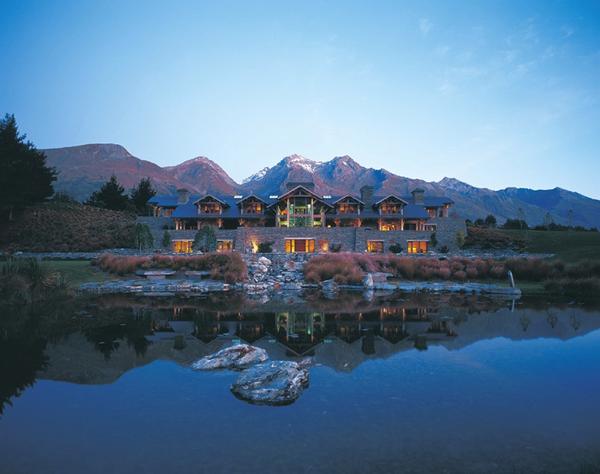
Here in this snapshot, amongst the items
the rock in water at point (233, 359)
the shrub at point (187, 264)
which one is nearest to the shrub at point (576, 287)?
the shrub at point (187, 264)

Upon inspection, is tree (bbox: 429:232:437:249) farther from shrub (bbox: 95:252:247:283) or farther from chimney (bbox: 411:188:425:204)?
shrub (bbox: 95:252:247:283)

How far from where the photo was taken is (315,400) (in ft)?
26.2

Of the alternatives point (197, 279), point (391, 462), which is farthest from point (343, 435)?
point (197, 279)

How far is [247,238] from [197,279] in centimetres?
1830

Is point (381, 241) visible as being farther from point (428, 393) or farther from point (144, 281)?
point (428, 393)

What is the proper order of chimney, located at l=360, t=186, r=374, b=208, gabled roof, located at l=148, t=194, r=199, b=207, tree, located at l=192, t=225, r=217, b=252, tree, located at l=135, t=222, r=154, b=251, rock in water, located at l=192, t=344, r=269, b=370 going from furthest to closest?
chimney, located at l=360, t=186, r=374, b=208 < gabled roof, located at l=148, t=194, r=199, b=207 < tree, located at l=192, t=225, r=217, b=252 < tree, located at l=135, t=222, r=154, b=251 < rock in water, located at l=192, t=344, r=269, b=370

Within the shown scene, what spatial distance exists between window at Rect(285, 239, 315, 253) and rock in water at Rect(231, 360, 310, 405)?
3854 centimetres

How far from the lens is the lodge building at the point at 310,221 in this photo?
47875mm

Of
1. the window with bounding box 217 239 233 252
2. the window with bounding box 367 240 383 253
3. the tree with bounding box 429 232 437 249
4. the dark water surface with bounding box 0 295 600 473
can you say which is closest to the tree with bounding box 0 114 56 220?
the window with bounding box 217 239 233 252

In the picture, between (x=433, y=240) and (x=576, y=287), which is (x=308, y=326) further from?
(x=433, y=240)

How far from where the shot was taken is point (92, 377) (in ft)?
31.0

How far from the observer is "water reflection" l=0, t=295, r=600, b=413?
34.7 feet

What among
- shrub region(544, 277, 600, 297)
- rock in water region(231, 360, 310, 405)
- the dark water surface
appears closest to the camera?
the dark water surface

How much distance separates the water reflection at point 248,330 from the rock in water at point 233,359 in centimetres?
71
